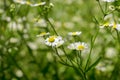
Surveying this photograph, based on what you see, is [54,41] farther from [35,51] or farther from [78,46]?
[35,51]

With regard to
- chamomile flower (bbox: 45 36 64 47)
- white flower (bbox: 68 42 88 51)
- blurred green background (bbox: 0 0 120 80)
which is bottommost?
blurred green background (bbox: 0 0 120 80)

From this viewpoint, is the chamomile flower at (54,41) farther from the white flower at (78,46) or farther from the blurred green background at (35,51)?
the blurred green background at (35,51)

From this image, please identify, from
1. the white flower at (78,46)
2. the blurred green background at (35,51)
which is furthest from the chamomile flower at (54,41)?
the blurred green background at (35,51)

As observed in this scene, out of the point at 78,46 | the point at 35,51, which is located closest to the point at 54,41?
the point at 78,46

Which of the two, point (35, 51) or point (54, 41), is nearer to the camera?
point (54, 41)

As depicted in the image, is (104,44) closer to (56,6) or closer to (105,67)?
(105,67)

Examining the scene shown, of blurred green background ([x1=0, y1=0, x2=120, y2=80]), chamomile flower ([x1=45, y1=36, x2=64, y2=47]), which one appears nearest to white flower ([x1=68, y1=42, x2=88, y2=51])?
chamomile flower ([x1=45, y1=36, x2=64, y2=47])

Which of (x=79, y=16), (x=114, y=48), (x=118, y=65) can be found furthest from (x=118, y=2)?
(x=79, y=16)

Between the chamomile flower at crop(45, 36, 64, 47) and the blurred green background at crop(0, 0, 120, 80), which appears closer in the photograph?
the chamomile flower at crop(45, 36, 64, 47)

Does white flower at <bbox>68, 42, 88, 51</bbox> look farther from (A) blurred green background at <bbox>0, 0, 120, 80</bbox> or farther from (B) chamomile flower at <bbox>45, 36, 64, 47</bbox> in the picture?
(A) blurred green background at <bbox>0, 0, 120, 80</bbox>

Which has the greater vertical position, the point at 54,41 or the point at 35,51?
the point at 54,41

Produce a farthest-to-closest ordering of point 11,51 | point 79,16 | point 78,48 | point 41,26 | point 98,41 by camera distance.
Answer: point 79,16, point 98,41, point 41,26, point 11,51, point 78,48
